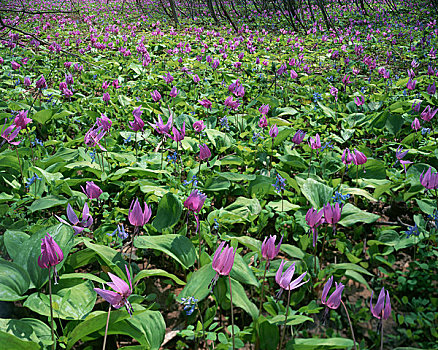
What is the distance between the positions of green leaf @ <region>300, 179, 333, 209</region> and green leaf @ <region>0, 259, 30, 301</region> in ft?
4.71

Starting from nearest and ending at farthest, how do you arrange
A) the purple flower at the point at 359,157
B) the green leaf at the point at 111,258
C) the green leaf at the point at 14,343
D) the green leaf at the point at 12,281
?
the green leaf at the point at 14,343 → the green leaf at the point at 12,281 → the green leaf at the point at 111,258 → the purple flower at the point at 359,157

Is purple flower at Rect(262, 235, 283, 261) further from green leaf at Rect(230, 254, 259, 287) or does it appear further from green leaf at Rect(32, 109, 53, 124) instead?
green leaf at Rect(32, 109, 53, 124)

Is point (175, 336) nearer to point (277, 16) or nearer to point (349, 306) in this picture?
point (349, 306)

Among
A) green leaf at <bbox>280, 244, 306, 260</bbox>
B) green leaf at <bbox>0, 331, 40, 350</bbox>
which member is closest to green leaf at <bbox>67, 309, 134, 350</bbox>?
green leaf at <bbox>0, 331, 40, 350</bbox>

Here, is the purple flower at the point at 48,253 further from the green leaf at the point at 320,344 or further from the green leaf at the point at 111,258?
the green leaf at the point at 320,344

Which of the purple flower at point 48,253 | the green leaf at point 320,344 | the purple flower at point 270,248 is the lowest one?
the green leaf at point 320,344

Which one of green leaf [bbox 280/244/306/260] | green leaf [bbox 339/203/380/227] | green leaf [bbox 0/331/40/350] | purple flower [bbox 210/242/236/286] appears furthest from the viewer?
green leaf [bbox 339/203/380/227]

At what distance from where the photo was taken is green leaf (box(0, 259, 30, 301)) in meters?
1.18

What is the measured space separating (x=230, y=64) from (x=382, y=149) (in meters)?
3.52

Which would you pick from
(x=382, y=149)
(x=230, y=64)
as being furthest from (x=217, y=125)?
(x=230, y=64)

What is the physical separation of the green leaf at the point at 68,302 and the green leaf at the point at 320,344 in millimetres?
757

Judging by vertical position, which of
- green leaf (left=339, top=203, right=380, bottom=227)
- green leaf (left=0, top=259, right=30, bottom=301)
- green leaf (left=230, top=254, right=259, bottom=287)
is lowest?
green leaf (left=339, top=203, right=380, bottom=227)

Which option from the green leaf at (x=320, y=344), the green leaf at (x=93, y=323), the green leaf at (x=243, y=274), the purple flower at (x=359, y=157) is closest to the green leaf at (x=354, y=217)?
the purple flower at (x=359, y=157)

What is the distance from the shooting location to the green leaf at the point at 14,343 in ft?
3.13
